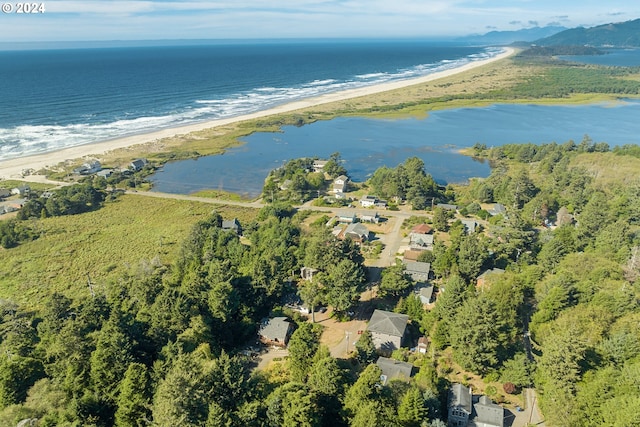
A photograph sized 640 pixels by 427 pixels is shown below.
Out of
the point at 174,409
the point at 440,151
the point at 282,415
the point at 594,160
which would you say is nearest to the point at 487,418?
the point at 282,415

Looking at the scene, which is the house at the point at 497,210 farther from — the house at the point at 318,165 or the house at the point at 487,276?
the house at the point at 318,165

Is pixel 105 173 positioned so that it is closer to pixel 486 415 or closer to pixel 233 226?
pixel 233 226

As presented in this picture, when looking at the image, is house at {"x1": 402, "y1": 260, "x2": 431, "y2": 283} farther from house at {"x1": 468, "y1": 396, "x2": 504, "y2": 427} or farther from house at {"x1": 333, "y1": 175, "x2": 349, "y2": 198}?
Result: house at {"x1": 333, "y1": 175, "x2": 349, "y2": 198}

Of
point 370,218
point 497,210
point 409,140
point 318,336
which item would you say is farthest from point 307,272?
point 409,140

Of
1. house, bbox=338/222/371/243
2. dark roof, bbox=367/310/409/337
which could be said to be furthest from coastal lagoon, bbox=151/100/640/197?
dark roof, bbox=367/310/409/337

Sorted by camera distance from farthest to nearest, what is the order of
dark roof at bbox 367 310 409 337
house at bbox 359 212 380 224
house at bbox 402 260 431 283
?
house at bbox 359 212 380 224 < house at bbox 402 260 431 283 < dark roof at bbox 367 310 409 337

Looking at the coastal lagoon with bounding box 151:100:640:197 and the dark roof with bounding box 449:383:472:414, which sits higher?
the coastal lagoon with bounding box 151:100:640:197

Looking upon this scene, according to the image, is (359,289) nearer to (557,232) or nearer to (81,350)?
(81,350)

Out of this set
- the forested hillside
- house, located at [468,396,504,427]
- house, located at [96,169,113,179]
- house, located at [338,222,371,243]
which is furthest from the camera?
Answer: house, located at [96,169,113,179]
